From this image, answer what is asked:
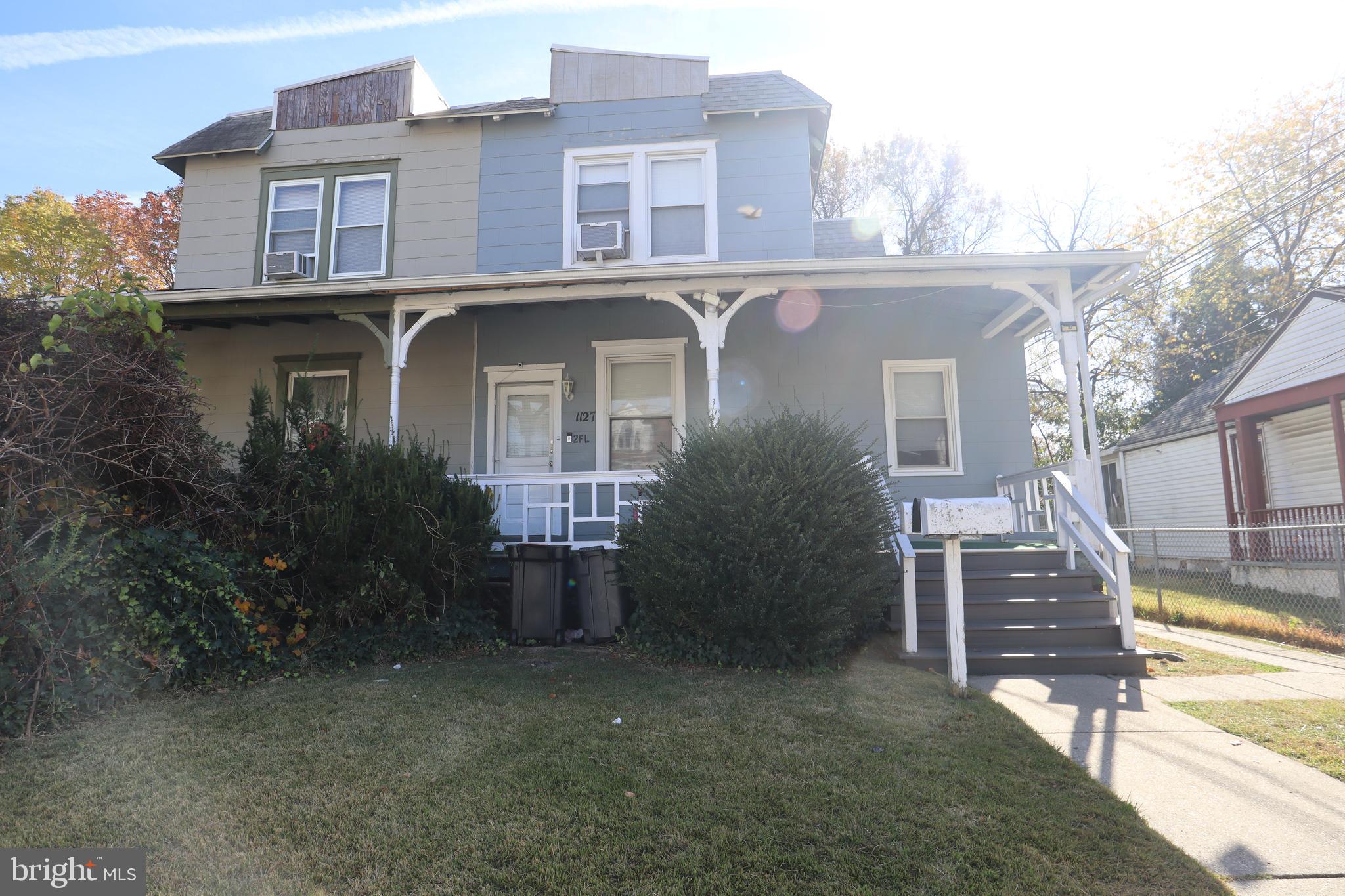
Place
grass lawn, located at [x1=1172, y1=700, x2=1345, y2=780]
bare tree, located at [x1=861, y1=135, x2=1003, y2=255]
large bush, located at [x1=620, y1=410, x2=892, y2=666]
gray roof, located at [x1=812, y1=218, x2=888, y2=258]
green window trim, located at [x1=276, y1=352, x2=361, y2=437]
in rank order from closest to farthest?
grass lawn, located at [x1=1172, y1=700, x2=1345, y2=780], large bush, located at [x1=620, y1=410, x2=892, y2=666], green window trim, located at [x1=276, y1=352, x2=361, y2=437], gray roof, located at [x1=812, y1=218, x2=888, y2=258], bare tree, located at [x1=861, y1=135, x2=1003, y2=255]

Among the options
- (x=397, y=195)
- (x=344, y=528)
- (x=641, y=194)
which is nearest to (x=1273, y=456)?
(x=641, y=194)

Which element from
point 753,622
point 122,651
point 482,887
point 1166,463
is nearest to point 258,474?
point 122,651

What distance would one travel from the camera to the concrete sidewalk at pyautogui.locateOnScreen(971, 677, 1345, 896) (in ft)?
9.34

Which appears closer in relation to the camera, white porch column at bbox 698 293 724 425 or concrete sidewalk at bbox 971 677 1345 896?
concrete sidewalk at bbox 971 677 1345 896

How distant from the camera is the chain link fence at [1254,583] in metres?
7.73

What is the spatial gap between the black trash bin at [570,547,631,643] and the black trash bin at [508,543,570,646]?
0.22 metres

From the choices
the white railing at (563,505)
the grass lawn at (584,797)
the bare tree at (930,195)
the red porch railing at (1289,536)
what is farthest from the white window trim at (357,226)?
the bare tree at (930,195)

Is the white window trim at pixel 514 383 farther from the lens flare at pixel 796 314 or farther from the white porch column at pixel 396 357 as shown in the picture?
the lens flare at pixel 796 314

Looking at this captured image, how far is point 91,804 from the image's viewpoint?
3199 mm

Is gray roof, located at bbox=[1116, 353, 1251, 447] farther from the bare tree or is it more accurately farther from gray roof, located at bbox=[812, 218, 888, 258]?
gray roof, located at bbox=[812, 218, 888, 258]

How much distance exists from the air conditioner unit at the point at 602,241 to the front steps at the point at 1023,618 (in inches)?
210

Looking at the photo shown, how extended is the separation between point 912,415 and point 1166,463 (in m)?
12.7

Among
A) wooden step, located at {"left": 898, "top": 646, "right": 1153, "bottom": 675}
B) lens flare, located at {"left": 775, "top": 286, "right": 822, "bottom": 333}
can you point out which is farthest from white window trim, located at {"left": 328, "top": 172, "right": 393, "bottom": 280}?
wooden step, located at {"left": 898, "top": 646, "right": 1153, "bottom": 675}

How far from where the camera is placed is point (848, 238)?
10.9 m
